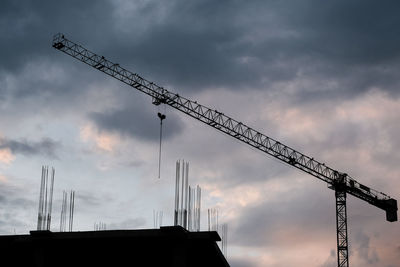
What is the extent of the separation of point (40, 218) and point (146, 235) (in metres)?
13.3

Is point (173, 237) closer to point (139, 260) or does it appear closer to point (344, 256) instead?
point (139, 260)

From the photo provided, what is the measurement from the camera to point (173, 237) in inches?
1827

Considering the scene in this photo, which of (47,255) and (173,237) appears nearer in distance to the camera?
(173,237)

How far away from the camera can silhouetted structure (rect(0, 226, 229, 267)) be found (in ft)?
154

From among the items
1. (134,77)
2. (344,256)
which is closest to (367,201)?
(344,256)

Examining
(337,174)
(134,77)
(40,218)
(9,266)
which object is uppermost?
(134,77)

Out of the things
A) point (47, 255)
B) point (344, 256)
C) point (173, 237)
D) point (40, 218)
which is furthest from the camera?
point (344, 256)

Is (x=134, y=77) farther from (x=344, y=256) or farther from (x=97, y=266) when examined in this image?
(x=97, y=266)

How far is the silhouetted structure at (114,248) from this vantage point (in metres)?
46.8

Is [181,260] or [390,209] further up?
Answer: [390,209]

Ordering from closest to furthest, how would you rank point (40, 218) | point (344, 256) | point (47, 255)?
1. point (47, 255)
2. point (40, 218)
3. point (344, 256)

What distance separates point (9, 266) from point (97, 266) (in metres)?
8.11

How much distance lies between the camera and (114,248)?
163 feet

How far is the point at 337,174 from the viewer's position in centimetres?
10312
